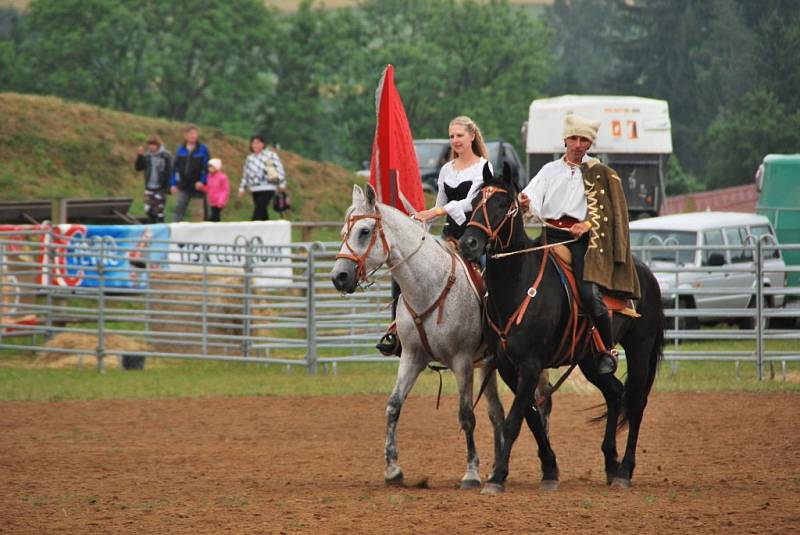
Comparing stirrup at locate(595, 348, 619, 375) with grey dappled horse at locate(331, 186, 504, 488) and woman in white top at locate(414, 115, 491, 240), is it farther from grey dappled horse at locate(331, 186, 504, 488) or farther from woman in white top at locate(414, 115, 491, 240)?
woman in white top at locate(414, 115, 491, 240)

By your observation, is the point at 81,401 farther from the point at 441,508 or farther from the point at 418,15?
the point at 418,15

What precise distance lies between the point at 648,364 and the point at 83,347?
10983 millimetres

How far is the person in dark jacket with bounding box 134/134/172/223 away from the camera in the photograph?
83.8ft

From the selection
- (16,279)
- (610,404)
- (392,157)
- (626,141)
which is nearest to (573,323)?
(610,404)

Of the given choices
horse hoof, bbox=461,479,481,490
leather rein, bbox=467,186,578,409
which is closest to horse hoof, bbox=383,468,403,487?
horse hoof, bbox=461,479,481,490

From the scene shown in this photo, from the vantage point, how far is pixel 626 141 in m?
30.5

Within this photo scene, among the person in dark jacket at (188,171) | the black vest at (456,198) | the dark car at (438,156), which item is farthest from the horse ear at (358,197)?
the dark car at (438,156)

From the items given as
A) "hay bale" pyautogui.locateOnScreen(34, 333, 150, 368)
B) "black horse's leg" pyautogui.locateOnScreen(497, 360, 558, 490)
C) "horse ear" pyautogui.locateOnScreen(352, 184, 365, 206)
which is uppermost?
"horse ear" pyautogui.locateOnScreen(352, 184, 365, 206)

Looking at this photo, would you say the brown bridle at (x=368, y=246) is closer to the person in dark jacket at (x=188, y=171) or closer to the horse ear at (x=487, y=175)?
the horse ear at (x=487, y=175)

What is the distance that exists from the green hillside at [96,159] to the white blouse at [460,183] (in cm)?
2057

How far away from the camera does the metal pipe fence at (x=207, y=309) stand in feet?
59.9

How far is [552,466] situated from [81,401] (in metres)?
7.95

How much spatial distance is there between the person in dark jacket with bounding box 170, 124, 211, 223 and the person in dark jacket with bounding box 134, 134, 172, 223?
2.16 feet

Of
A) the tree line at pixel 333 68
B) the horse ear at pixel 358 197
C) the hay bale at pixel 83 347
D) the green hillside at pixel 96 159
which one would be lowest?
the hay bale at pixel 83 347
